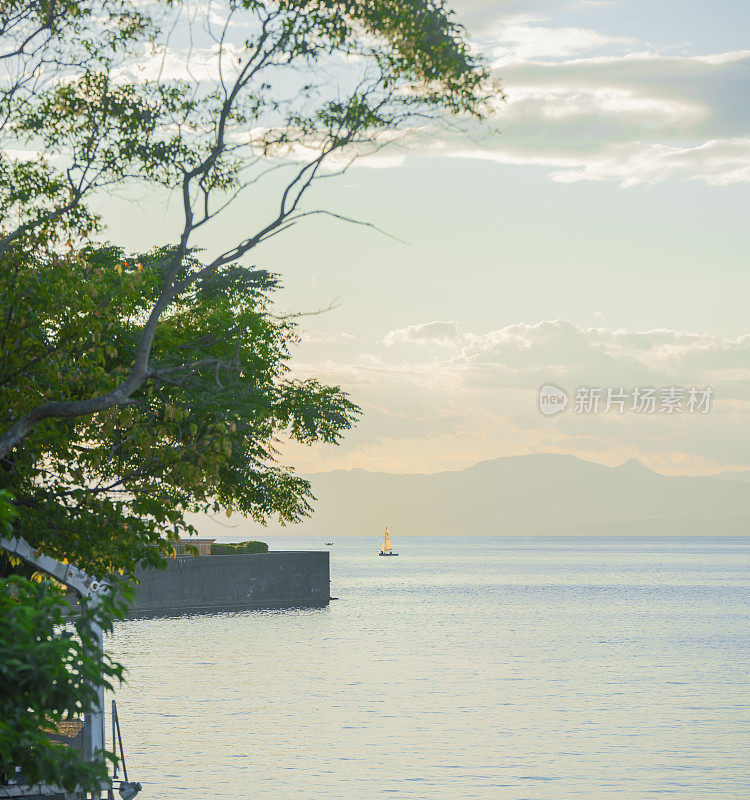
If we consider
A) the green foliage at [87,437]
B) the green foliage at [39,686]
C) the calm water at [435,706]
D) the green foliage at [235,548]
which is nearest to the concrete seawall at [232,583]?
the green foliage at [235,548]

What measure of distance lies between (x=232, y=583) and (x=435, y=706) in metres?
36.2

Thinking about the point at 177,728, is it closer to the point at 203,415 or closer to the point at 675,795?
the point at 203,415

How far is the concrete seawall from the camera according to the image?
225 feet

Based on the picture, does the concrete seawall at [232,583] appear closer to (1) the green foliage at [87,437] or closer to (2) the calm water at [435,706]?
(2) the calm water at [435,706]

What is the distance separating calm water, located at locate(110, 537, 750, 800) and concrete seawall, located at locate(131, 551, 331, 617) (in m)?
1.12

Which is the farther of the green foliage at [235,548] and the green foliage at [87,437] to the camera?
the green foliage at [235,548]

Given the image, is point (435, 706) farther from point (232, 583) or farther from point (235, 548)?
Result: point (235, 548)

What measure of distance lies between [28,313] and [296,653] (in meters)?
39.5

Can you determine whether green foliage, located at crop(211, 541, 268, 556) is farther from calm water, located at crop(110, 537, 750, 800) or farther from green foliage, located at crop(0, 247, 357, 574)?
green foliage, located at crop(0, 247, 357, 574)

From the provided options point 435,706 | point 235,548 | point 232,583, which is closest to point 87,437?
point 435,706

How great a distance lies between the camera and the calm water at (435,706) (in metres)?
25.0

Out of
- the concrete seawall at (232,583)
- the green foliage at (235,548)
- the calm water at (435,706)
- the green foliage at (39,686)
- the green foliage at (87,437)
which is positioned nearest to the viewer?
the green foliage at (39,686)

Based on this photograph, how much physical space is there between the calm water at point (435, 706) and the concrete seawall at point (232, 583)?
1.12 meters

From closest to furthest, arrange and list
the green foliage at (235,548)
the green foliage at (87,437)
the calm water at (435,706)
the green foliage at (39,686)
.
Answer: the green foliage at (39,686)
the green foliage at (87,437)
the calm water at (435,706)
the green foliage at (235,548)
